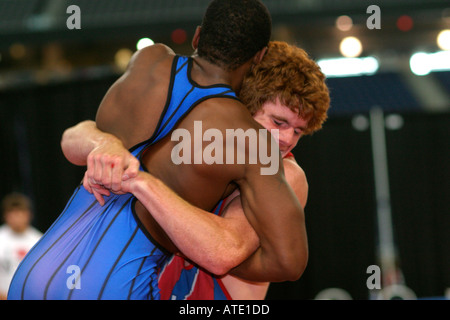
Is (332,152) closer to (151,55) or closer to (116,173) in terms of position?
(151,55)

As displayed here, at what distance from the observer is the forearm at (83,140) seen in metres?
1.56

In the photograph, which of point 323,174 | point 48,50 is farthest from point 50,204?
point 323,174

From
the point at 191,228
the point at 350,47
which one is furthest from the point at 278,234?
the point at 350,47

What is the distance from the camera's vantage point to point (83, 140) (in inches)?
64.5

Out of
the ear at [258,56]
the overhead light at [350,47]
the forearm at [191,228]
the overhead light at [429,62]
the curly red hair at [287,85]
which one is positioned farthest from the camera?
the overhead light at [429,62]

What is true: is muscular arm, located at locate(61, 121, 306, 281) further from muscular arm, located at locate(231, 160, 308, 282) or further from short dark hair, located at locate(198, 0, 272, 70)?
short dark hair, located at locate(198, 0, 272, 70)

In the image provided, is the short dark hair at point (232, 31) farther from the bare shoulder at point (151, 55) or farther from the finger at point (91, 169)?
the finger at point (91, 169)

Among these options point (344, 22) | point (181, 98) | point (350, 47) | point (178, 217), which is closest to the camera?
point (178, 217)

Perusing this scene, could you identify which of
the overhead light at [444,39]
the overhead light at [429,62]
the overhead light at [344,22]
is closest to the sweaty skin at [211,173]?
the overhead light at [344,22]

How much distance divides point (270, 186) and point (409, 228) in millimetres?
4635

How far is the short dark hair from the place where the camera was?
4.96ft

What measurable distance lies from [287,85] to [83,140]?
657mm

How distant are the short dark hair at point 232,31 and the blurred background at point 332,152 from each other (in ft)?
13.4

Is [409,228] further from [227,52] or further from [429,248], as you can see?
[227,52]
